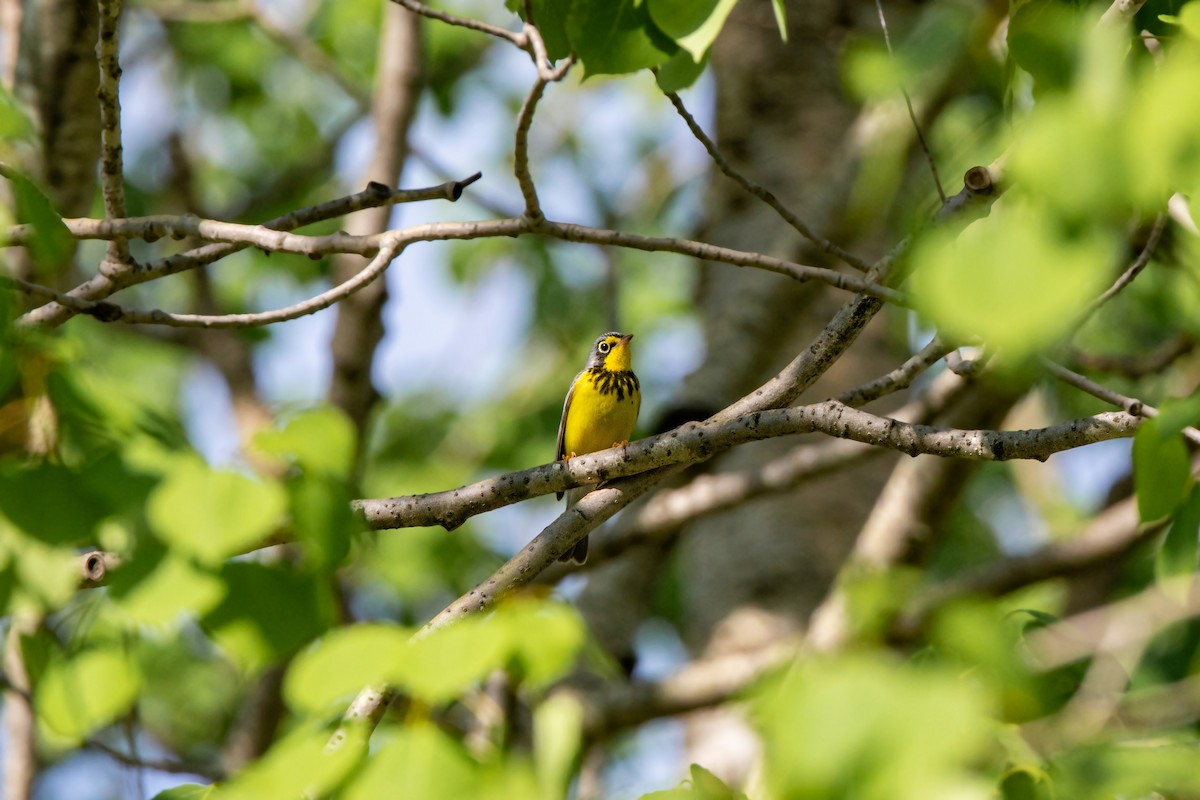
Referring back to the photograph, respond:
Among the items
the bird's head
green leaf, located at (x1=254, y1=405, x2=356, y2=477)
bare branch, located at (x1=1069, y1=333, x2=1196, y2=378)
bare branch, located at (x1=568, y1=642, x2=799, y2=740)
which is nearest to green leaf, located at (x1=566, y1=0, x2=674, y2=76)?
green leaf, located at (x1=254, y1=405, x2=356, y2=477)

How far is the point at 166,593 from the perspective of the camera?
1985mm

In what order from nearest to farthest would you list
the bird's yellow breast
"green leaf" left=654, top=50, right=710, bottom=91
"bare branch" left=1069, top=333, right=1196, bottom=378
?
"green leaf" left=654, top=50, right=710, bottom=91 < "bare branch" left=1069, top=333, right=1196, bottom=378 < the bird's yellow breast

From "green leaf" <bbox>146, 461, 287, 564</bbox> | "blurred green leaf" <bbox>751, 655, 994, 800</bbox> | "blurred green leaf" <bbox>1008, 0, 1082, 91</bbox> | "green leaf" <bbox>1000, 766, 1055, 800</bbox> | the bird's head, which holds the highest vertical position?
the bird's head

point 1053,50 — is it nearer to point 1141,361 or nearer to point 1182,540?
point 1182,540

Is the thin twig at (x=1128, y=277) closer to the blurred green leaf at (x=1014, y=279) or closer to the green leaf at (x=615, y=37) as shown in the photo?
the green leaf at (x=615, y=37)

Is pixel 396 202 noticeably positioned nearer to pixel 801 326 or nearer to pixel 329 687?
pixel 329 687

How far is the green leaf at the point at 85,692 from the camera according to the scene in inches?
96.7

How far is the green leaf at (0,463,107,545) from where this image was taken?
79.5 inches

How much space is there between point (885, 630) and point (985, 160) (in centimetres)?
227

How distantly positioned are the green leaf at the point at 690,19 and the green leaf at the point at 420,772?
59.0 inches

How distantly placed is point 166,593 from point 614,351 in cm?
582

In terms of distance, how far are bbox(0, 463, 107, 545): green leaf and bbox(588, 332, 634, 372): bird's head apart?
18.4 ft

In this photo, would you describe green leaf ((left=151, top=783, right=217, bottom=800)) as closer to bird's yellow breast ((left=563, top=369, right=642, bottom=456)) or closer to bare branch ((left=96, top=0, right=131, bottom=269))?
bare branch ((left=96, top=0, right=131, bottom=269))

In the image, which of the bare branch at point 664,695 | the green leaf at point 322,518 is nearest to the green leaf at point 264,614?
the green leaf at point 322,518
